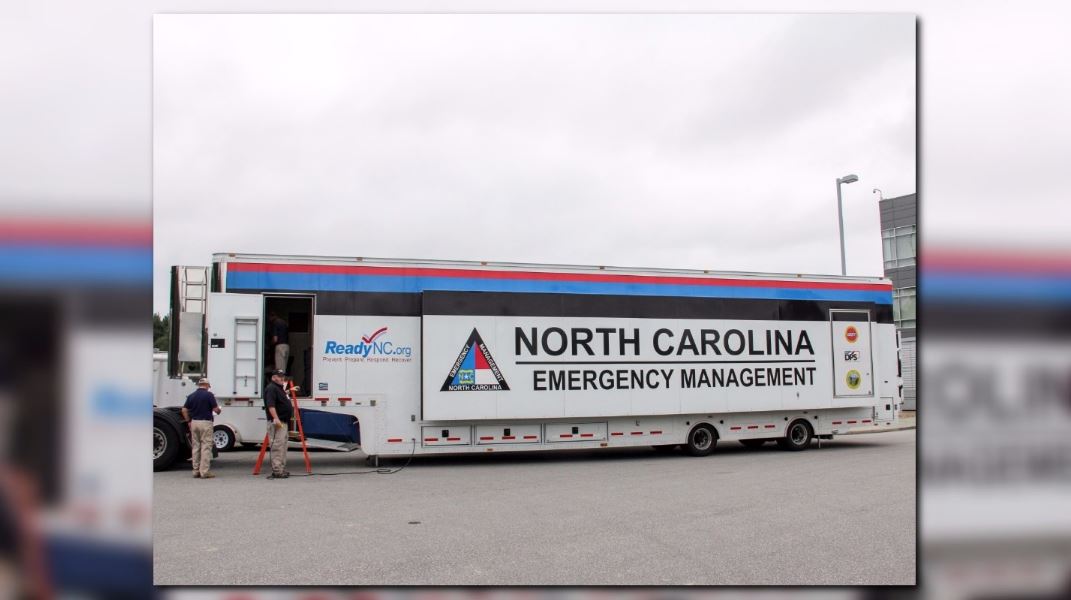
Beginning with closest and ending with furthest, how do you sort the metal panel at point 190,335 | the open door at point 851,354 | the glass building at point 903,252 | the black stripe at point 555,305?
the glass building at point 903,252 → the metal panel at point 190,335 → the black stripe at point 555,305 → the open door at point 851,354

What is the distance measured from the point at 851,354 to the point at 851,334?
427mm

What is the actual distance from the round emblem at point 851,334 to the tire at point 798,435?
2.02 m

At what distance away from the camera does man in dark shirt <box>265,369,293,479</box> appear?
11.7 metres

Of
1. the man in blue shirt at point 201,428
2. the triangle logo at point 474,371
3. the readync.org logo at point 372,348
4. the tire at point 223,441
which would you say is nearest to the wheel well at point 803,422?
the triangle logo at point 474,371

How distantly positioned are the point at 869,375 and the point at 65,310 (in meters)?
15.5

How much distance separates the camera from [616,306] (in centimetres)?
1406

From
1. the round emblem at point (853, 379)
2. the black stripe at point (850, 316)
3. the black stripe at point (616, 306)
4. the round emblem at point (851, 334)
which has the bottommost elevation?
the round emblem at point (853, 379)

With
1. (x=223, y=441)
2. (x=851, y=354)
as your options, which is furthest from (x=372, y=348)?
(x=851, y=354)

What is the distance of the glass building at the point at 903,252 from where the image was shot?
13.5 feet

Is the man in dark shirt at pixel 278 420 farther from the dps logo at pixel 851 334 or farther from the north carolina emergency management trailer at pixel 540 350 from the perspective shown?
the dps logo at pixel 851 334

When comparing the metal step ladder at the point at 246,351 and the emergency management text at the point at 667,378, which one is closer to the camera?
the metal step ladder at the point at 246,351

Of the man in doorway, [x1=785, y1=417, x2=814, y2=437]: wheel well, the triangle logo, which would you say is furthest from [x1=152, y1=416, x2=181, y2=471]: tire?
[x1=785, y1=417, x2=814, y2=437]: wheel well

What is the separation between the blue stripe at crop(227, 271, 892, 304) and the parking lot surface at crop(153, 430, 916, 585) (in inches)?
125

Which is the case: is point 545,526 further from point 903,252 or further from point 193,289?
point 193,289
